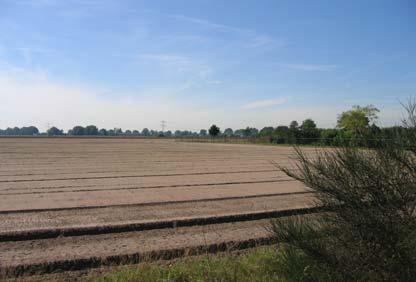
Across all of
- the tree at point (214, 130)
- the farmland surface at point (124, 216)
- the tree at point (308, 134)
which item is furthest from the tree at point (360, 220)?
the tree at point (214, 130)

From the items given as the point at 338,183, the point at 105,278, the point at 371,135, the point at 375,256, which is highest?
the point at 371,135

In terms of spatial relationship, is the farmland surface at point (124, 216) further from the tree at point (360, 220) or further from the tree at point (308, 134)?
the tree at point (360, 220)

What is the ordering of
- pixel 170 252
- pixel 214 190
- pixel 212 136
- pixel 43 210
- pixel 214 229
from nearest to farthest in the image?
pixel 170 252 < pixel 214 229 < pixel 43 210 < pixel 214 190 < pixel 212 136

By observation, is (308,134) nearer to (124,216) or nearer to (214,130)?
(124,216)

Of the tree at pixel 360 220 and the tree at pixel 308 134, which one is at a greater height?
the tree at pixel 308 134

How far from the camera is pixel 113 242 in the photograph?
691 centimetres

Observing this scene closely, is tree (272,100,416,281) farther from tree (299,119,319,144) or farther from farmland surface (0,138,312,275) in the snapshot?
farmland surface (0,138,312,275)

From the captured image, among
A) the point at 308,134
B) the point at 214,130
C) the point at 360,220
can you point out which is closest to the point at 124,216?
the point at 308,134

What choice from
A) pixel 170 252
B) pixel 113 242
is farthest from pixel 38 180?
pixel 170 252

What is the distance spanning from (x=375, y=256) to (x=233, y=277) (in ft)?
6.53

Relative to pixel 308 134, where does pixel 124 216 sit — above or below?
below

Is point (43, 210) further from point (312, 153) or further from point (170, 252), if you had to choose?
point (312, 153)

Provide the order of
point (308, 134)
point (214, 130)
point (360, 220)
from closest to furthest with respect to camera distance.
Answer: point (360, 220) → point (308, 134) → point (214, 130)

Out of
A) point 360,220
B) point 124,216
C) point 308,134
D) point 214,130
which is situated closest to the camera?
point 360,220
